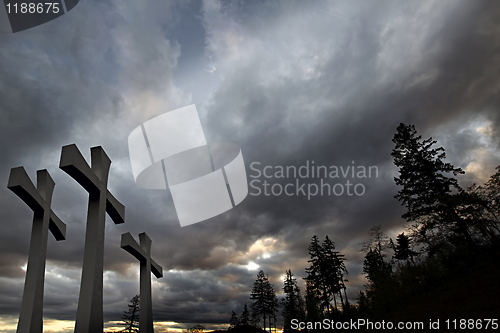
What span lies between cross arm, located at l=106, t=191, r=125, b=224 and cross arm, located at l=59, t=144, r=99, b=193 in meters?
1.75

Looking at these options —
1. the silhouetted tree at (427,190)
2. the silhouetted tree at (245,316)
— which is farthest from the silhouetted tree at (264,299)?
the silhouetted tree at (427,190)

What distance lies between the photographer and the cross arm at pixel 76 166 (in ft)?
28.9

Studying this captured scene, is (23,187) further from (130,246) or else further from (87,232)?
(130,246)

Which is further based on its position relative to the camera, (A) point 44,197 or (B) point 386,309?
(B) point 386,309

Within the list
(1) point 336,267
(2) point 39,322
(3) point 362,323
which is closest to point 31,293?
(2) point 39,322

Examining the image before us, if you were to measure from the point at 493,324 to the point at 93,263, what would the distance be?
13651 millimetres

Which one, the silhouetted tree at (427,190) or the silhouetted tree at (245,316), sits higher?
the silhouetted tree at (427,190)

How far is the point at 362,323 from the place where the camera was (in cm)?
1948

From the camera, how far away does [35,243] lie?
10938 millimetres

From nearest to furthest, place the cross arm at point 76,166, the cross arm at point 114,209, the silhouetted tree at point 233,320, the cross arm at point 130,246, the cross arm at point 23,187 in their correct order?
1. the cross arm at point 76,166
2. the cross arm at point 23,187
3. the cross arm at point 114,209
4. the cross arm at point 130,246
5. the silhouetted tree at point 233,320

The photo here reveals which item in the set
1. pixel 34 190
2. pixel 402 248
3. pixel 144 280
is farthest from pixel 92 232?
pixel 402 248

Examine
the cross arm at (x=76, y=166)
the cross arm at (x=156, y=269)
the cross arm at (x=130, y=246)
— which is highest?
the cross arm at (x=76, y=166)

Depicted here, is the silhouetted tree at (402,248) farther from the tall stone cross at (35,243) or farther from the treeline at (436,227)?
the tall stone cross at (35,243)

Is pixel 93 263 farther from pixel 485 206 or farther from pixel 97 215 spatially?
pixel 485 206
